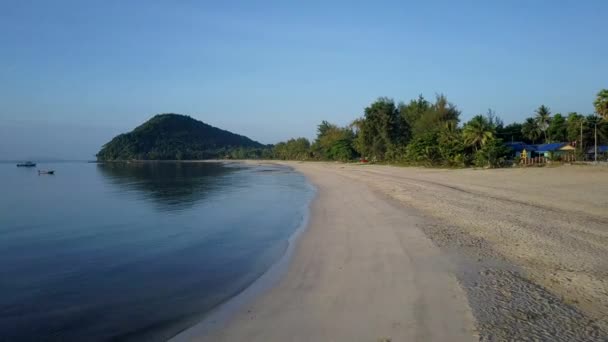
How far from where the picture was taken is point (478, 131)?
145 ft

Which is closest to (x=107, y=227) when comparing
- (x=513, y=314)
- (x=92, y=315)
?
(x=92, y=315)

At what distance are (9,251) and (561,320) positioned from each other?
15.0m

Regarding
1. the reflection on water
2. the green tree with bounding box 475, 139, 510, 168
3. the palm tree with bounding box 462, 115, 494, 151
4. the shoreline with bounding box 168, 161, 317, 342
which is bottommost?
the reflection on water

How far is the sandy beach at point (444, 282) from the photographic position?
5336 millimetres

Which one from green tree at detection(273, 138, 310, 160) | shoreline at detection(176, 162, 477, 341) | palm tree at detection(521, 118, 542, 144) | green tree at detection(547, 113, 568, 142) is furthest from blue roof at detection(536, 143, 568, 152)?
green tree at detection(273, 138, 310, 160)

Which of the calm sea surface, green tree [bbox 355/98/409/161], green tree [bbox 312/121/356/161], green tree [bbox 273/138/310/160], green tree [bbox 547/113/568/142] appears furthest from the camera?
green tree [bbox 273/138/310/160]

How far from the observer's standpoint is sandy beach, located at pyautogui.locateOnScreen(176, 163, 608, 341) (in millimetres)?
5336

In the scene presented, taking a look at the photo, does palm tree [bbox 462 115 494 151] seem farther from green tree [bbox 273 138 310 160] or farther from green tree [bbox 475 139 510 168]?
green tree [bbox 273 138 310 160]

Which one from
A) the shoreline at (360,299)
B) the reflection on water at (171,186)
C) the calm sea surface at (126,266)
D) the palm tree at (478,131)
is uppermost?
the palm tree at (478,131)

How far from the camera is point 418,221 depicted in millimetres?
13727

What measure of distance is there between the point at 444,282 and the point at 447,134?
4325 centimetres

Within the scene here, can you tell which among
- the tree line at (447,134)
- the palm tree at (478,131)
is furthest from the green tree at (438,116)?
the palm tree at (478,131)

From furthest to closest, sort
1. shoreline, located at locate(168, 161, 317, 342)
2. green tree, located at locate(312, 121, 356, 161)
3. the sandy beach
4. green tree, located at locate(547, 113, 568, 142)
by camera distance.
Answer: green tree, located at locate(312, 121, 356, 161) < green tree, located at locate(547, 113, 568, 142) < shoreline, located at locate(168, 161, 317, 342) < the sandy beach

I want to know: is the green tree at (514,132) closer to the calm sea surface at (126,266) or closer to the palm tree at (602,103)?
the palm tree at (602,103)
